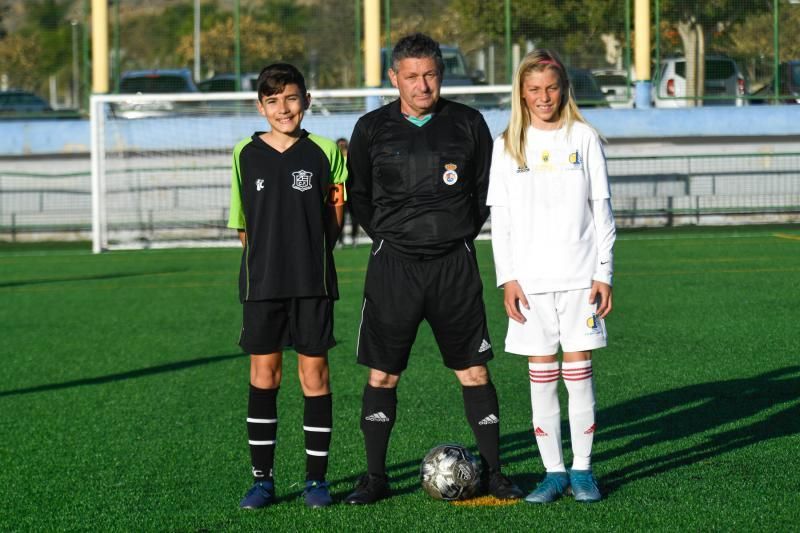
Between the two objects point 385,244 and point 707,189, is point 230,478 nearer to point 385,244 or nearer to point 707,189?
point 385,244

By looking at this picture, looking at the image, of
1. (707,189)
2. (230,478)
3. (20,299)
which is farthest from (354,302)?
(707,189)

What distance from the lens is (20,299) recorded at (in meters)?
13.9

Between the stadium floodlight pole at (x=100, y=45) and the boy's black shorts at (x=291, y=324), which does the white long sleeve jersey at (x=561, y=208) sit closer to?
the boy's black shorts at (x=291, y=324)

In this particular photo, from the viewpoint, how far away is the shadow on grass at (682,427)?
212 inches

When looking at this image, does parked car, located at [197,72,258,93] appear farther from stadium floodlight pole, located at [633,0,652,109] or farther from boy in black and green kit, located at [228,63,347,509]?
boy in black and green kit, located at [228,63,347,509]

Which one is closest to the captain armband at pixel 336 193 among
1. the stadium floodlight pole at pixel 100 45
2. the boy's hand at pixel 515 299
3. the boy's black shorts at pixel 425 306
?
the boy's black shorts at pixel 425 306

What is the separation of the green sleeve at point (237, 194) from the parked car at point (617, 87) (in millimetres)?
19097

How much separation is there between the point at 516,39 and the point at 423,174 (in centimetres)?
1935

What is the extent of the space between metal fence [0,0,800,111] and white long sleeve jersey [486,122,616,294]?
60.0ft

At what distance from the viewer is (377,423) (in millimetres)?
5070

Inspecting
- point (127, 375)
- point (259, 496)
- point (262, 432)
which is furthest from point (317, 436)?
point (127, 375)

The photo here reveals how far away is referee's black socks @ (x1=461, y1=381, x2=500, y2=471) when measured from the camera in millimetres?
5008

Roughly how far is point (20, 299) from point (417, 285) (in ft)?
32.9

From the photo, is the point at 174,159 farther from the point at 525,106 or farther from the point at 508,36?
the point at 525,106
